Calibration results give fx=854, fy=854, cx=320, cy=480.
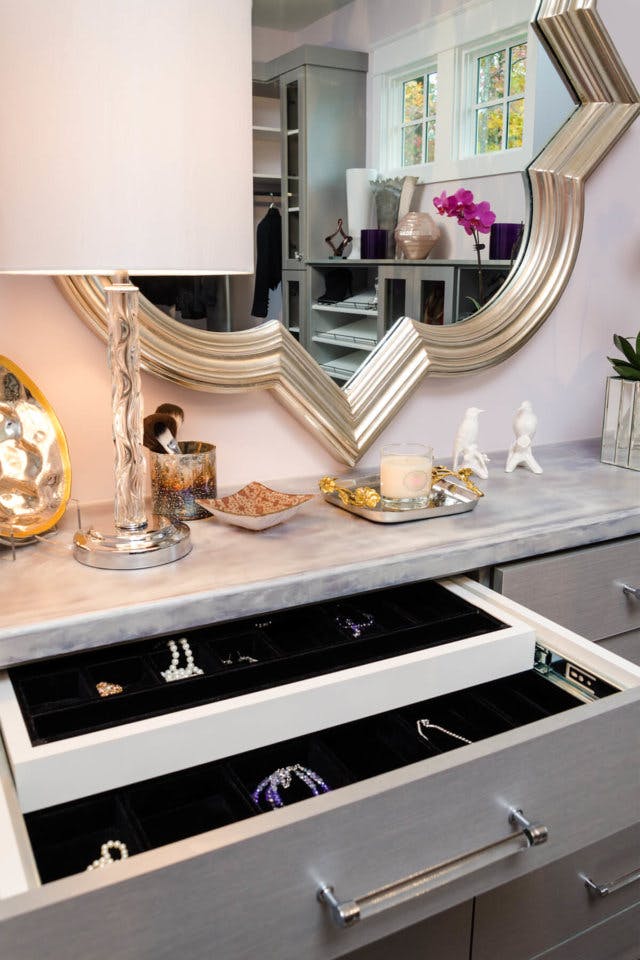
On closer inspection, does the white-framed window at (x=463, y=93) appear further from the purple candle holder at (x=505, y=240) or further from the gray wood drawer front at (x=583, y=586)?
the gray wood drawer front at (x=583, y=586)

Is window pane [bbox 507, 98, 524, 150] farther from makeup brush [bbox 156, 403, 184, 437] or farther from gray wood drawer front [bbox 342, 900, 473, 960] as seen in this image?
gray wood drawer front [bbox 342, 900, 473, 960]

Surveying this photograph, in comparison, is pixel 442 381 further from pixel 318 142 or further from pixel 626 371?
pixel 318 142

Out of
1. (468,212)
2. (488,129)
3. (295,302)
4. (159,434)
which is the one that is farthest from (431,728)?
(488,129)

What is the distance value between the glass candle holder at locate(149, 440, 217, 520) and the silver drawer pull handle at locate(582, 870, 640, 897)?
75 cm

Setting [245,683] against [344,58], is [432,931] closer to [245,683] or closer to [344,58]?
[245,683]

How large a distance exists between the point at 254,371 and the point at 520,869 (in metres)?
0.87

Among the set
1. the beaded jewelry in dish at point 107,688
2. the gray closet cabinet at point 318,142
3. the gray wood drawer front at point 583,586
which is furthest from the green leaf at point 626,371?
the beaded jewelry in dish at point 107,688

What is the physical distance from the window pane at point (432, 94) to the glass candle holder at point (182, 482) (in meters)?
0.72

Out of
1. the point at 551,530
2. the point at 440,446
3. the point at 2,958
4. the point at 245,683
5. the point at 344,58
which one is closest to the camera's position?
the point at 2,958

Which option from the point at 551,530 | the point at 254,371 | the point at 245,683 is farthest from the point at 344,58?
the point at 245,683

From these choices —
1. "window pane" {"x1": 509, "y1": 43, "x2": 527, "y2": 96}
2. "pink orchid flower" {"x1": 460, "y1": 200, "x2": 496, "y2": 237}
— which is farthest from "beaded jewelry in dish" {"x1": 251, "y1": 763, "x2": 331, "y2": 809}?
"window pane" {"x1": 509, "y1": 43, "x2": 527, "y2": 96}

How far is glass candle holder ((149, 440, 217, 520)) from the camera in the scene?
125 cm

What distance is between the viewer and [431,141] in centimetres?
149

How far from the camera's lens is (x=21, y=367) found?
1.27 meters
